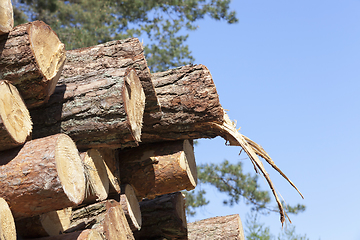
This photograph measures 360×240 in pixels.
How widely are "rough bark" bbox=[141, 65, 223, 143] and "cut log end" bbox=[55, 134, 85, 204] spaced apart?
93 cm

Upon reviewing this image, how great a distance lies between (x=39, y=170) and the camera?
76.1 inches

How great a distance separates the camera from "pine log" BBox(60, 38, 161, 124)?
270 cm

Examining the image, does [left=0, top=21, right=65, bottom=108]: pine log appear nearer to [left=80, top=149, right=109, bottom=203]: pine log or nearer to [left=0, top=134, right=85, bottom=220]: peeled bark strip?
[left=0, top=134, right=85, bottom=220]: peeled bark strip

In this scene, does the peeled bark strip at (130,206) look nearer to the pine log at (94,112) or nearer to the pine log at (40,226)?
the pine log at (40,226)

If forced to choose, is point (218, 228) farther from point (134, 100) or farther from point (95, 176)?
point (134, 100)

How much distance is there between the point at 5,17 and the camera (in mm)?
2129

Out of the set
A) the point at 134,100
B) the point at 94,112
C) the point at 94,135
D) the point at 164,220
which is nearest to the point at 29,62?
the point at 94,112

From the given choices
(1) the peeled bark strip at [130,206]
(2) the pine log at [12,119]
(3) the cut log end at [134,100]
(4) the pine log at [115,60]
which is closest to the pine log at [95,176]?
(1) the peeled bark strip at [130,206]

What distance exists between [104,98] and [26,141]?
1.73 feet

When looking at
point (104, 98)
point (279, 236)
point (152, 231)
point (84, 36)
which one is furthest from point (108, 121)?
point (84, 36)

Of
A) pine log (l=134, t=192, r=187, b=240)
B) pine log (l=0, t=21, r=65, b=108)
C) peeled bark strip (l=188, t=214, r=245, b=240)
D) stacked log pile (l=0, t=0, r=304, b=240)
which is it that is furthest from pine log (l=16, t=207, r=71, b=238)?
peeled bark strip (l=188, t=214, r=245, b=240)

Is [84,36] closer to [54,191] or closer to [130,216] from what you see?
[130,216]

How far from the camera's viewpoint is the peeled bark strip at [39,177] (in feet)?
6.31

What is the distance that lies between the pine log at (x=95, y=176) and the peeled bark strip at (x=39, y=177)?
1.15 ft
